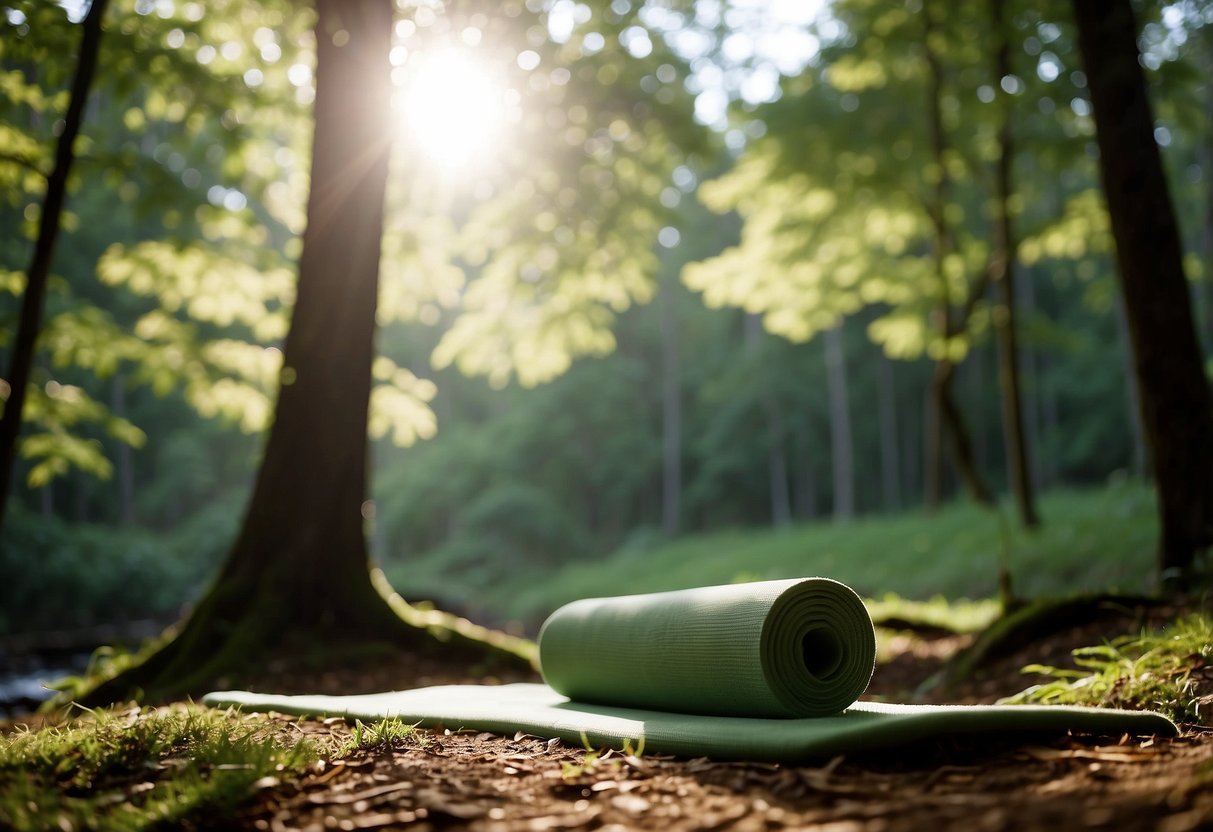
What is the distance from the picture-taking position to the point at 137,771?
2.65 metres

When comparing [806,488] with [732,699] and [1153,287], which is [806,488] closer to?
[1153,287]

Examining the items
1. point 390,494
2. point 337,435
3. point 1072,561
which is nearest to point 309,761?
point 337,435

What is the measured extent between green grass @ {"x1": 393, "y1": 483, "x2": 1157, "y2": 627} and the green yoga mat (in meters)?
1.94

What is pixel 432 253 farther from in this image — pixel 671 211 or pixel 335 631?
pixel 335 631

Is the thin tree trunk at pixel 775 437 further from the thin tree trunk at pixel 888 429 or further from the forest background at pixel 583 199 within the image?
the forest background at pixel 583 199

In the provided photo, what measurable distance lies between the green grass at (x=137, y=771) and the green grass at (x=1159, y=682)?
3.07m

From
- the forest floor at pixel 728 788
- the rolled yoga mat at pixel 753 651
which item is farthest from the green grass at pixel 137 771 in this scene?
the rolled yoga mat at pixel 753 651

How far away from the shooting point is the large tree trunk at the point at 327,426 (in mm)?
5867

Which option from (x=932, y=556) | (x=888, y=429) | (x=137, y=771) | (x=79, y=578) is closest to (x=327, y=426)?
(x=137, y=771)

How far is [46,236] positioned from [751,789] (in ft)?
18.2

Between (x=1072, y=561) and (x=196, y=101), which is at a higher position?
(x=196, y=101)

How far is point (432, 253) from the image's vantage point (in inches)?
358

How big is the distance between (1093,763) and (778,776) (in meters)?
0.91

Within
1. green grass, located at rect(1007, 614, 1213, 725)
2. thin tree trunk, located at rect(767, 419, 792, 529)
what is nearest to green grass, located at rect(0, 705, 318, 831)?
green grass, located at rect(1007, 614, 1213, 725)
